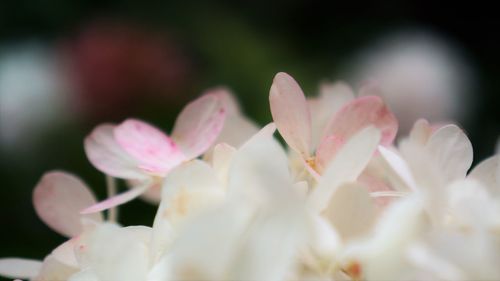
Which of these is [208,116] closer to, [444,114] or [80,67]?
[80,67]

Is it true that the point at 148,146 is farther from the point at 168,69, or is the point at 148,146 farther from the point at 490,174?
the point at 168,69

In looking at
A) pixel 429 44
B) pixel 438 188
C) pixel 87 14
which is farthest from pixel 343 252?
pixel 87 14

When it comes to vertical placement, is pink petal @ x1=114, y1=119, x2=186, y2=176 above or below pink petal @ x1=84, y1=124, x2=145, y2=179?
above

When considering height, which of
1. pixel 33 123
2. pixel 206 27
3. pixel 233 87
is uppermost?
pixel 206 27

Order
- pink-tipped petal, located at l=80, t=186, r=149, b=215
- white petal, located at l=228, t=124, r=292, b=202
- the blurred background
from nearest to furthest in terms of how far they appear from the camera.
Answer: white petal, located at l=228, t=124, r=292, b=202 → pink-tipped petal, located at l=80, t=186, r=149, b=215 → the blurred background

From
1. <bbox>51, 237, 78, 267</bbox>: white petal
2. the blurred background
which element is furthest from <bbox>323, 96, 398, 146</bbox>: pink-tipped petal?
the blurred background

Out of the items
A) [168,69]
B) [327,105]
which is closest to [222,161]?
[327,105]

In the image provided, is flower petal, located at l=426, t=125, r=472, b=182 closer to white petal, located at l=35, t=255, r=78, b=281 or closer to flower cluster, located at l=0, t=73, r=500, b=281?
flower cluster, located at l=0, t=73, r=500, b=281
